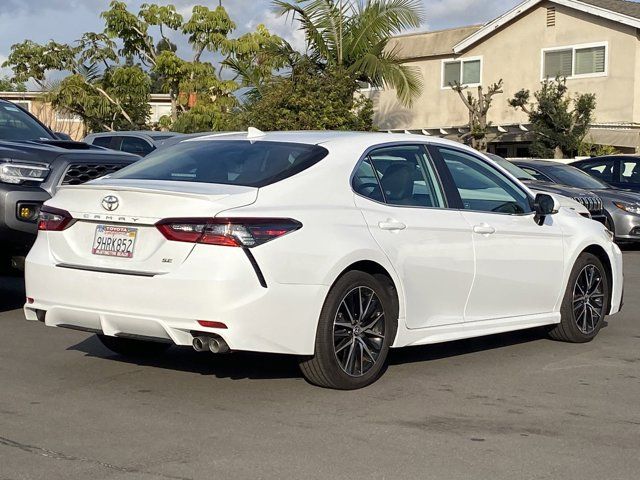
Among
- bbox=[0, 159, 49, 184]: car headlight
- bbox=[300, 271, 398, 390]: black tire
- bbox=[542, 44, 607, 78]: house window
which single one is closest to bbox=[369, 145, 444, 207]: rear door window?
bbox=[300, 271, 398, 390]: black tire

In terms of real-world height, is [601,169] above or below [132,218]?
below

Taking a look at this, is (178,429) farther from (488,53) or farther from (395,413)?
(488,53)

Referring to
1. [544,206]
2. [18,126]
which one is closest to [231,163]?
[544,206]

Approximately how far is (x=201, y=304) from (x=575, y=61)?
31697 mm

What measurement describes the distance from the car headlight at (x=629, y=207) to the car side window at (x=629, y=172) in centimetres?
271

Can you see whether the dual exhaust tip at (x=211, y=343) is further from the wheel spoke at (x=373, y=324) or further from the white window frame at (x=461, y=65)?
the white window frame at (x=461, y=65)

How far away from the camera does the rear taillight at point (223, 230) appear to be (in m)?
6.29

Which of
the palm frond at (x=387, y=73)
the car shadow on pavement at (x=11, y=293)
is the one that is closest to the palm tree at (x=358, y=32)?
the palm frond at (x=387, y=73)

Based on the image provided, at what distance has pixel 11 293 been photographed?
455 inches

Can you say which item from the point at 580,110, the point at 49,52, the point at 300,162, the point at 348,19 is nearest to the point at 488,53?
the point at 580,110

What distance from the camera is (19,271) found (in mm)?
9672

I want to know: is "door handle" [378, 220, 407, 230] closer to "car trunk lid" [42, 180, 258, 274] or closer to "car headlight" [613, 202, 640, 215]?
"car trunk lid" [42, 180, 258, 274]

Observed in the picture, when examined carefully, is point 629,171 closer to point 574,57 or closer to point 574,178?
point 574,178

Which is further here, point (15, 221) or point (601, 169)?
point (601, 169)
